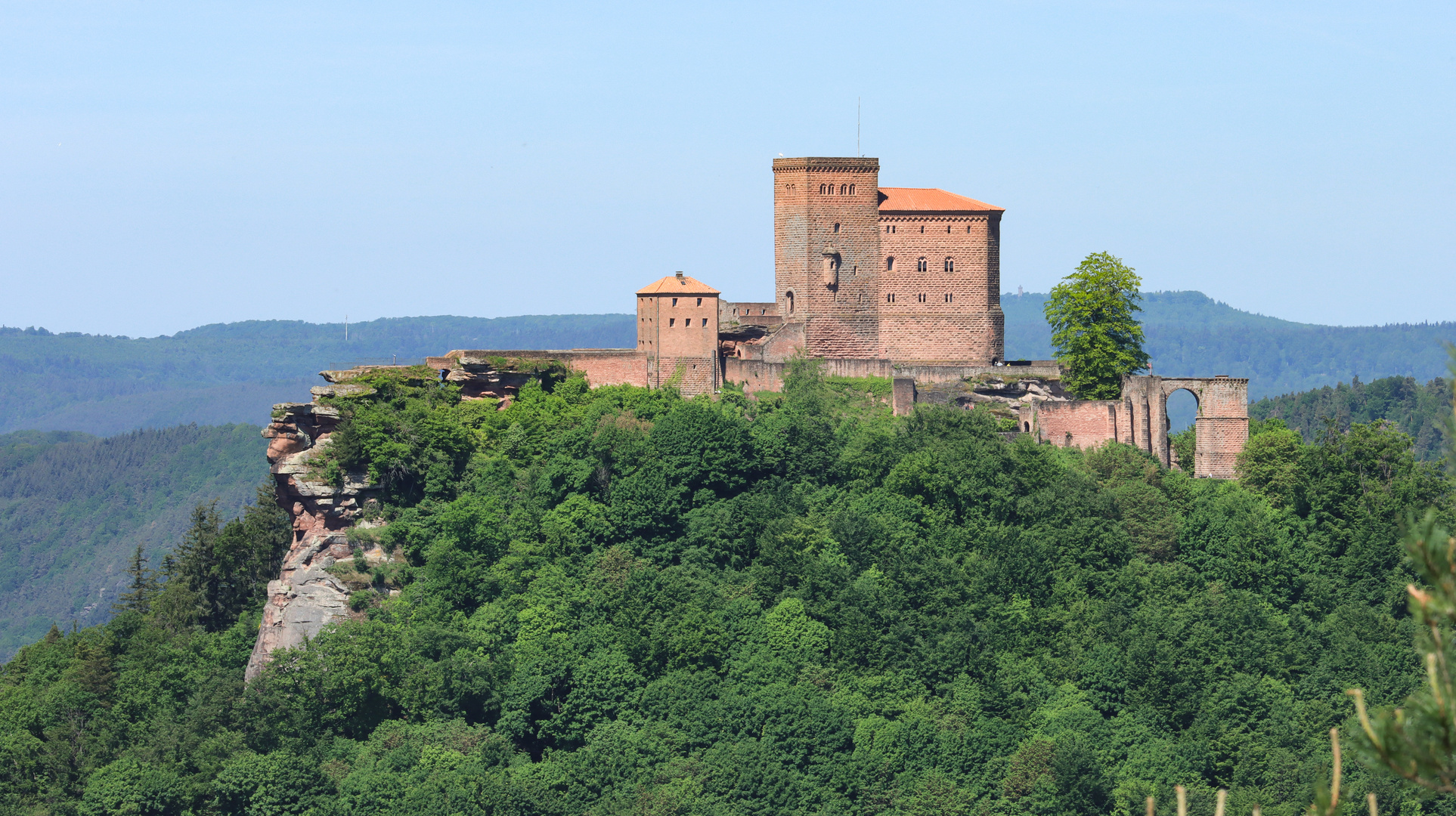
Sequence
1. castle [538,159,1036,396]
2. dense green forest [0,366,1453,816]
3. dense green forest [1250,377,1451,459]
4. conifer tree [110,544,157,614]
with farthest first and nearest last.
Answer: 1. dense green forest [1250,377,1451,459]
2. conifer tree [110,544,157,614]
3. castle [538,159,1036,396]
4. dense green forest [0,366,1453,816]

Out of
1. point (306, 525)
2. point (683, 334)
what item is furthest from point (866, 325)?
point (306, 525)

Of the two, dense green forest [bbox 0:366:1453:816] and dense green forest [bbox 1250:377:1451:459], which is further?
dense green forest [bbox 1250:377:1451:459]

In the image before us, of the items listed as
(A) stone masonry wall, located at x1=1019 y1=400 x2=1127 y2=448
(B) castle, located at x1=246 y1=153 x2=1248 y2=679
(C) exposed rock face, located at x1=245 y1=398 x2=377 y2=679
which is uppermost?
(B) castle, located at x1=246 y1=153 x2=1248 y2=679

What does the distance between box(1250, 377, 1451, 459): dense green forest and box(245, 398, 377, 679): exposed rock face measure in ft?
400

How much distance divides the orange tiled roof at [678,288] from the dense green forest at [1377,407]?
11326cm

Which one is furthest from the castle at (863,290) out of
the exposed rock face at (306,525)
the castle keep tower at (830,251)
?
the exposed rock face at (306,525)

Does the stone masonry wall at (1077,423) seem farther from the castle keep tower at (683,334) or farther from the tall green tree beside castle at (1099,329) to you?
the castle keep tower at (683,334)

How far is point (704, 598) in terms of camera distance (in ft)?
194

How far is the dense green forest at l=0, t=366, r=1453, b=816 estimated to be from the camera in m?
52.4

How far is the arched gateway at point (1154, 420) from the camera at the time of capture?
2518 inches

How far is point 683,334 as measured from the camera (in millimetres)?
65625

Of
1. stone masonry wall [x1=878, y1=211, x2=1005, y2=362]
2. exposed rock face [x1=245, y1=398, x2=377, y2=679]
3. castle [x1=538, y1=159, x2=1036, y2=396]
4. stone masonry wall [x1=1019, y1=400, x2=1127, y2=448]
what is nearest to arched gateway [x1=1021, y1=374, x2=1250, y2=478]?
stone masonry wall [x1=1019, y1=400, x2=1127, y2=448]

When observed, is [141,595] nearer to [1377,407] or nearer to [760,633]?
[760,633]

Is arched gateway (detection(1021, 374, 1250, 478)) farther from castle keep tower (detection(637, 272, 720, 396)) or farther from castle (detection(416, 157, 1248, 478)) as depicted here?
castle keep tower (detection(637, 272, 720, 396))
